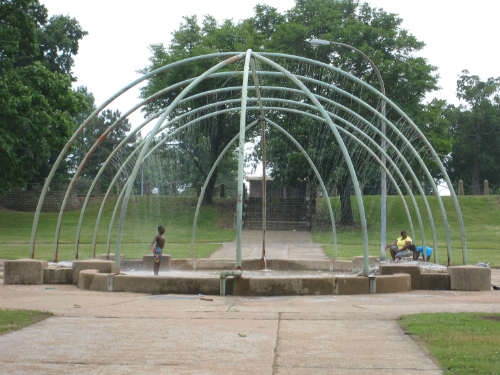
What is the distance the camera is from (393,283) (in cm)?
1052

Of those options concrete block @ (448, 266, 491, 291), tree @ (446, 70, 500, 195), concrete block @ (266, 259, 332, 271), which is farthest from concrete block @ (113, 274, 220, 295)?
tree @ (446, 70, 500, 195)

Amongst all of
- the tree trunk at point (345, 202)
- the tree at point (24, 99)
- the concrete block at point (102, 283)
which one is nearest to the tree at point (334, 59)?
the tree trunk at point (345, 202)

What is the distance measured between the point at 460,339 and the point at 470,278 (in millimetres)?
5808

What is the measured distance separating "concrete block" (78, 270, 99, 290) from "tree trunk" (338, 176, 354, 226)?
71.6 feet

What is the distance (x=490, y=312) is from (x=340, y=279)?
9.30 feet

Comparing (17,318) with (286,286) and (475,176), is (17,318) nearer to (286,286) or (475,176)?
(286,286)

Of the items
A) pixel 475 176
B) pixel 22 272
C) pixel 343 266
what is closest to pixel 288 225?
pixel 343 266

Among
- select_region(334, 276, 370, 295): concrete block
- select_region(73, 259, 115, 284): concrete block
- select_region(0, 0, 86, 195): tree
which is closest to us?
select_region(334, 276, 370, 295): concrete block

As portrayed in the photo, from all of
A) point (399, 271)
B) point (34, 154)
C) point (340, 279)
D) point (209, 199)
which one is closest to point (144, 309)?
point (340, 279)

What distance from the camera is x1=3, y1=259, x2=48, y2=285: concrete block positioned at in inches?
457

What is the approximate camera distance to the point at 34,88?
25.8 metres

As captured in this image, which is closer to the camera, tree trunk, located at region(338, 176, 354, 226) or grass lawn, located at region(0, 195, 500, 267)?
grass lawn, located at region(0, 195, 500, 267)

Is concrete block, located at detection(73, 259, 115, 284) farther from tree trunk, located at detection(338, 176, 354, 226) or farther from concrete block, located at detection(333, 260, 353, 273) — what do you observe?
tree trunk, located at detection(338, 176, 354, 226)

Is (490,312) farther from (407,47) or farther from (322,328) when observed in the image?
(407,47)
